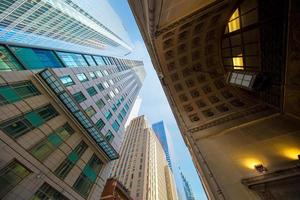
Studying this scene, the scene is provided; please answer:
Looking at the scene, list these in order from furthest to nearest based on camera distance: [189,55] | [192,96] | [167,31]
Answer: [192,96], [189,55], [167,31]

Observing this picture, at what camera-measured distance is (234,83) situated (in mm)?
20656

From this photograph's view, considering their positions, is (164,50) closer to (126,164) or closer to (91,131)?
(91,131)

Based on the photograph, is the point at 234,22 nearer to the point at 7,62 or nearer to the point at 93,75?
the point at 7,62

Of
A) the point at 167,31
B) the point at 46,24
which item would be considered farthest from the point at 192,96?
the point at 46,24

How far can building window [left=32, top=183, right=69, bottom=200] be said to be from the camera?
1612cm

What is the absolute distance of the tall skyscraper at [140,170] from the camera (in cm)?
7089

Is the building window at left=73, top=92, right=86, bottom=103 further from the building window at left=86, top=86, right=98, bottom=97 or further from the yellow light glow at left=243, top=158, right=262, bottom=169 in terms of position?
the yellow light glow at left=243, top=158, right=262, bottom=169

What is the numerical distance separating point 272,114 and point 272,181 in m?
8.53

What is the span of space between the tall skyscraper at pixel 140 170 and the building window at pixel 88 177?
150ft

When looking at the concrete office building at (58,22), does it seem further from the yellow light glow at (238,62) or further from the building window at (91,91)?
the yellow light glow at (238,62)

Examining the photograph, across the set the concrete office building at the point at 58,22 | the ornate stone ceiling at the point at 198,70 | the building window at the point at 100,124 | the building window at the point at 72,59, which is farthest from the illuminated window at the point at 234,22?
the concrete office building at the point at 58,22

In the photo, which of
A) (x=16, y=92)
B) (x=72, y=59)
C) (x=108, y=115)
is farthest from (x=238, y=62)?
(x=72, y=59)

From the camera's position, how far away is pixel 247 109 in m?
23.4

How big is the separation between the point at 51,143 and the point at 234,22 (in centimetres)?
2413
